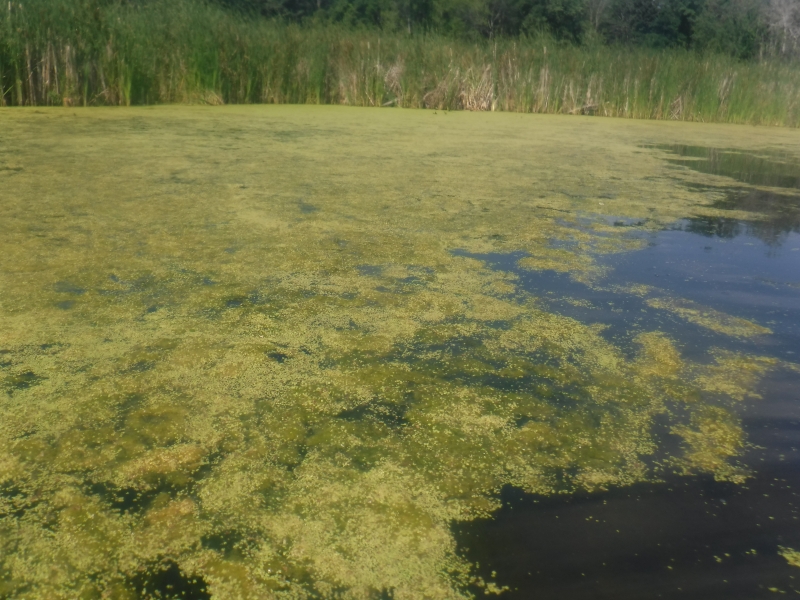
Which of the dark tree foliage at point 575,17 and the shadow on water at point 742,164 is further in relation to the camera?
the dark tree foliage at point 575,17

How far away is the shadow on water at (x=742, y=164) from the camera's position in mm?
3521

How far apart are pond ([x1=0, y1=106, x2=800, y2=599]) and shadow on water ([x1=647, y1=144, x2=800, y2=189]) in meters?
0.87

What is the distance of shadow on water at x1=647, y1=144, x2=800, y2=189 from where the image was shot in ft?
11.6

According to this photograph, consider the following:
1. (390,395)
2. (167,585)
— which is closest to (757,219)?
(390,395)

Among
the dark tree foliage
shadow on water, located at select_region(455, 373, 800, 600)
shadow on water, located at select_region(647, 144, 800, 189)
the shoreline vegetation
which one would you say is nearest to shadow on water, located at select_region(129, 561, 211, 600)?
shadow on water, located at select_region(455, 373, 800, 600)

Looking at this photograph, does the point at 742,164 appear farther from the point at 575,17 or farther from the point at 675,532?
the point at 575,17

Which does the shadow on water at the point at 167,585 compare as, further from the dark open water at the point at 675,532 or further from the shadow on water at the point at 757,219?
the shadow on water at the point at 757,219

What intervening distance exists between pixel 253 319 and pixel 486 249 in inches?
33.2

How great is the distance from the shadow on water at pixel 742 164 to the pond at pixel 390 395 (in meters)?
0.87

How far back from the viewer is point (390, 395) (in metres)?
1.22

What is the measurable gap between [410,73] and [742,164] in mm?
3384

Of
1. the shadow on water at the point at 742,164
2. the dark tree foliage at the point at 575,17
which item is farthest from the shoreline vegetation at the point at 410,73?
the dark tree foliage at the point at 575,17

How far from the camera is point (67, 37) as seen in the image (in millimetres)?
5051

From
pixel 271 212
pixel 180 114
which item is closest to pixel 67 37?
pixel 180 114
